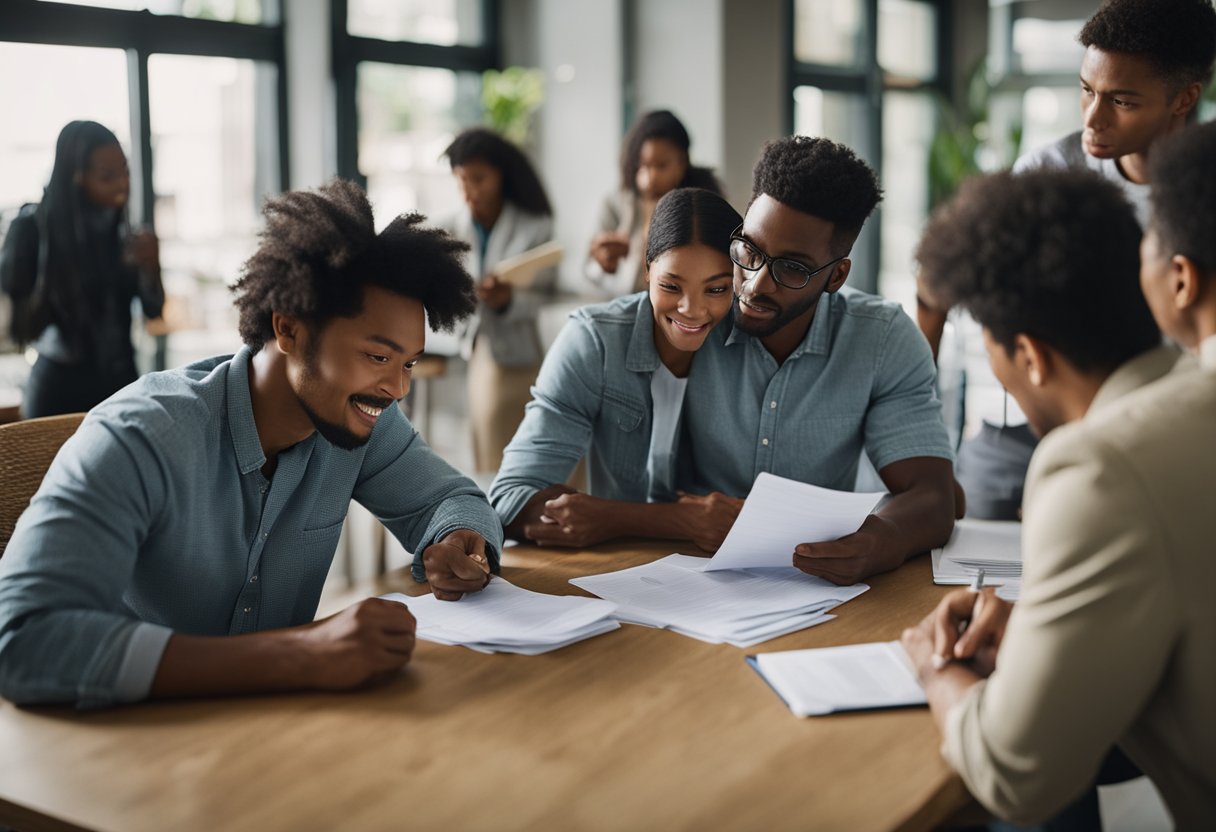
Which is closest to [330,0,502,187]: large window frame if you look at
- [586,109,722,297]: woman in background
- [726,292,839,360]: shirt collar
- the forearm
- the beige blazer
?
[586,109,722,297]: woman in background

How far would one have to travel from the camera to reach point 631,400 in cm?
223

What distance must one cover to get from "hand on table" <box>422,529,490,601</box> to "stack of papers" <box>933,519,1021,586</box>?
683 millimetres

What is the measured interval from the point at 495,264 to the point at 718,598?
3.22 metres

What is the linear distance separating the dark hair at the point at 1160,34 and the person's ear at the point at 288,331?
176cm

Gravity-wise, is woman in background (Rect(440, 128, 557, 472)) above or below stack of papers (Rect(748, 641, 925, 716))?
above

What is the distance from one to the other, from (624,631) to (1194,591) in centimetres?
74

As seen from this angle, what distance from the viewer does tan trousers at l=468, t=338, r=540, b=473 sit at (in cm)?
475

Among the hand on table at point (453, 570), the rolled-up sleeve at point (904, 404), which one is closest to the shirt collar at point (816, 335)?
the rolled-up sleeve at point (904, 404)

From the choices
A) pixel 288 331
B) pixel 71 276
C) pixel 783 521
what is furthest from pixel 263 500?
pixel 71 276

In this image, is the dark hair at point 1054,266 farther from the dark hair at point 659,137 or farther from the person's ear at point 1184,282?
the dark hair at point 659,137

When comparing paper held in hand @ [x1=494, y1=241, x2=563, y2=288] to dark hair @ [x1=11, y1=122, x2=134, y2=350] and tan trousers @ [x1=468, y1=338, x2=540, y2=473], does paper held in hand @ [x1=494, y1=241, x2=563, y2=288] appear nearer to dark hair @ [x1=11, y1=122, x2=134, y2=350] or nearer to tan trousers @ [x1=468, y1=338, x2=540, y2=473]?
tan trousers @ [x1=468, y1=338, x2=540, y2=473]

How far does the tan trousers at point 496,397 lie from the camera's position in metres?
4.75

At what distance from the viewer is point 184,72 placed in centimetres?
521

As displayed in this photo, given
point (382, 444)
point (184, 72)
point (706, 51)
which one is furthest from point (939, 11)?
point (382, 444)
